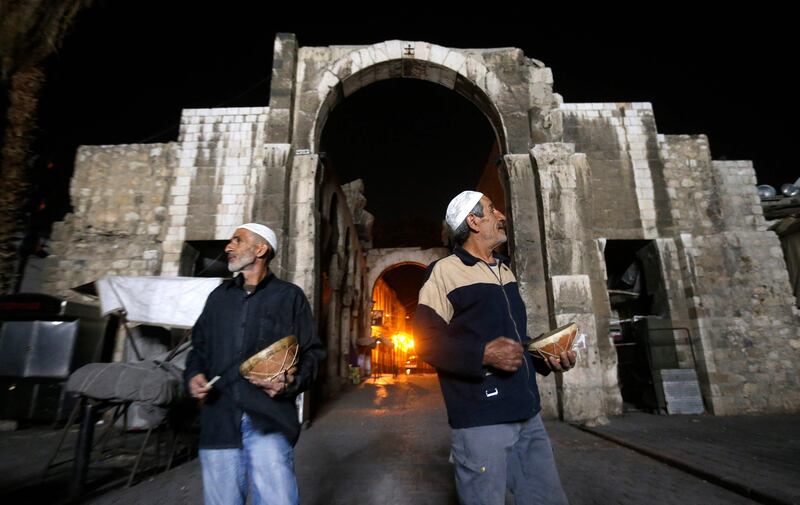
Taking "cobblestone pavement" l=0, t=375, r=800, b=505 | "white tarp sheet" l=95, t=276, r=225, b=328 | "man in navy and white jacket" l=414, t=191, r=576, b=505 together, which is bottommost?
"cobblestone pavement" l=0, t=375, r=800, b=505

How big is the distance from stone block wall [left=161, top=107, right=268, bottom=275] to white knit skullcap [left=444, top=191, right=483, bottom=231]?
682 centimetres

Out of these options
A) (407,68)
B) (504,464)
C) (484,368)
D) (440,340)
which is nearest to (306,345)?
(440,340)

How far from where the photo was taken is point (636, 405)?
8617 millimetres

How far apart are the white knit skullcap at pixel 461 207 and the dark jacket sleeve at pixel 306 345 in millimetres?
953

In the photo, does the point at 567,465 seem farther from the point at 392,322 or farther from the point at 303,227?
the point at 392,322

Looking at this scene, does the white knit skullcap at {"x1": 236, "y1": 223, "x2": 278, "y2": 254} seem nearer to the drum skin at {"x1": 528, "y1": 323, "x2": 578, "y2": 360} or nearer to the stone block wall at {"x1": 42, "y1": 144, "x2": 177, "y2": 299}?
the drum skin at {"x1": 528, "y1": 323, "x2": 578, "y2": 360}

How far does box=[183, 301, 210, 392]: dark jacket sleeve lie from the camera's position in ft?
6.80

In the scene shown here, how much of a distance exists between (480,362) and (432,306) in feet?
1.14

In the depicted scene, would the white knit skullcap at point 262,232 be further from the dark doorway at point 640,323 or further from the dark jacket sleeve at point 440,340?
the dark doorway at point 640,323

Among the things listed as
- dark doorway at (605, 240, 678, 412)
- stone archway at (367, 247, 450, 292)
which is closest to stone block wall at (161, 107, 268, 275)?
dark doorway at (605, 240, 678, 412)

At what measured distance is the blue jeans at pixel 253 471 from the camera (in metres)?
1.88

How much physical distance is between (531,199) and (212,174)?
→ 681 cm

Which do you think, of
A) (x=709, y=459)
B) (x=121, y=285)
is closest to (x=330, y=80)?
(x=121, y=285)

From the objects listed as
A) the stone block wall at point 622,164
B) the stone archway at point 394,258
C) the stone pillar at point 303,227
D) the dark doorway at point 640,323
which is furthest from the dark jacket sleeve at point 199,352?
the stone archway at point 394,258
